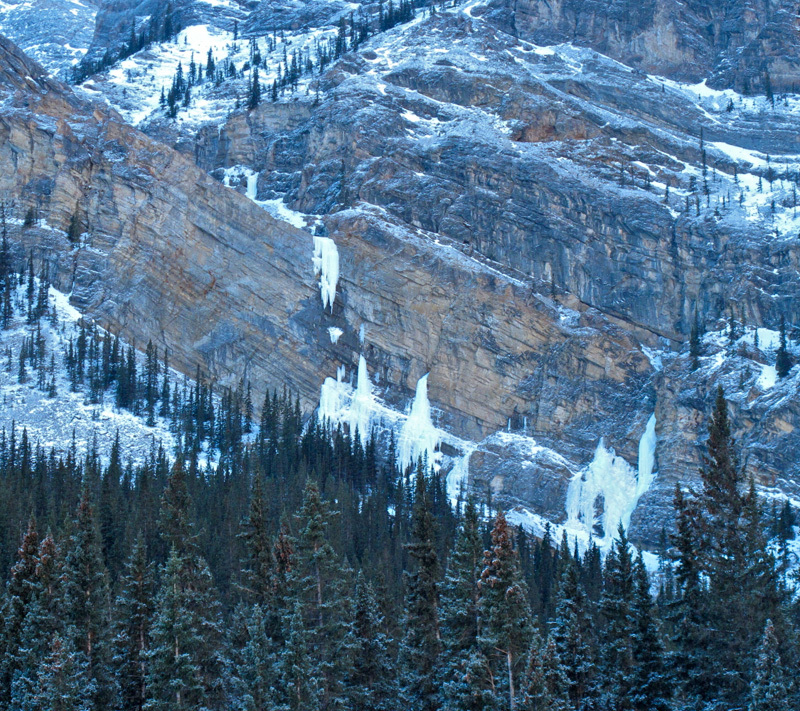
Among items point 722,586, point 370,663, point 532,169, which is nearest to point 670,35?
point 532,169

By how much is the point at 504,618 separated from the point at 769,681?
7.98 meters

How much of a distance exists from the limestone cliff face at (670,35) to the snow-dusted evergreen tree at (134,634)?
121 m

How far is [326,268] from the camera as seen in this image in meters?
106

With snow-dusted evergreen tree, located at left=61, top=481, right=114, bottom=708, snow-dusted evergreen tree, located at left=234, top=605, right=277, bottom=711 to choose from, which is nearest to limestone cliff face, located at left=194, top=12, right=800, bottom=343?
snow-dusted evergreen tree, located at left=61, top=481, right=114, bottom=708

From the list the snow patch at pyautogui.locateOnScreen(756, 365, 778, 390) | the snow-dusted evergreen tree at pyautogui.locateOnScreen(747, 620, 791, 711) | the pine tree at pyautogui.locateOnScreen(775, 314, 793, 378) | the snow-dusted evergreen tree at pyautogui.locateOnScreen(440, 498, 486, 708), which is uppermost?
the snow-dusted evergreen tree at pyautogui.locateOnScreen(747, 620, 791, 711)

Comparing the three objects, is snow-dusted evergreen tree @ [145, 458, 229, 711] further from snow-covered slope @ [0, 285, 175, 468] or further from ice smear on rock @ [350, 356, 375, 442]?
ice smear on rock @ [350, 356, 375, 442]

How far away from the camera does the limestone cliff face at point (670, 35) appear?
145 m

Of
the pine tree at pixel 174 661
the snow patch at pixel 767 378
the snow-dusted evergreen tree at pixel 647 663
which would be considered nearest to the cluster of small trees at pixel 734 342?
the snow patch at pixel 767 378

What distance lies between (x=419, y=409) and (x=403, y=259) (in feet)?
50.1

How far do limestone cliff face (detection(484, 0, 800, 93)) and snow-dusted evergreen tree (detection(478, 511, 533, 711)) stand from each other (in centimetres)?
12308

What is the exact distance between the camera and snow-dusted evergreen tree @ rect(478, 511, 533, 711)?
33500 millimetres

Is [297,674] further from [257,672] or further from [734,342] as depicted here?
[734,342]

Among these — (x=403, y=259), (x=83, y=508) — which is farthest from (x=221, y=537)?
(x=403, y=259)

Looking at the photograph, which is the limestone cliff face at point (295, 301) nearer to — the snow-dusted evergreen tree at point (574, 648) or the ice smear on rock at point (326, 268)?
the ice smear on rock at point (326, 268)
